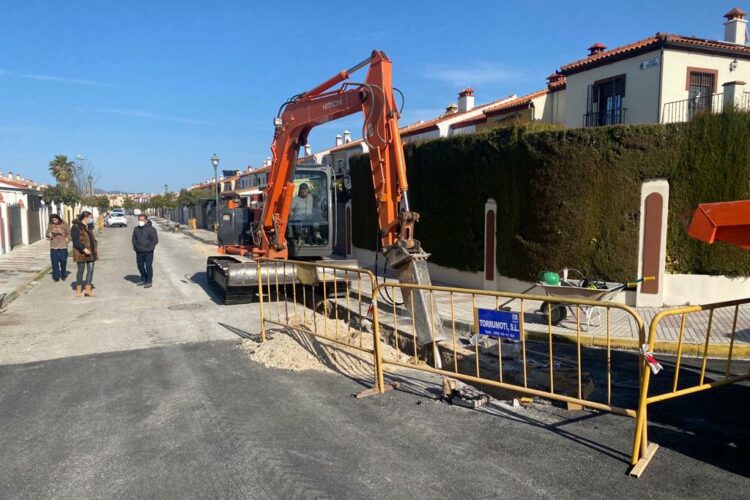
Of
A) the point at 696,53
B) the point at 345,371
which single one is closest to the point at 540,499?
the point at 345,371

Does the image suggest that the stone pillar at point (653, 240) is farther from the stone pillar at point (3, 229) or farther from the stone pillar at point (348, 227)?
the stone pillar at point (3, 229)

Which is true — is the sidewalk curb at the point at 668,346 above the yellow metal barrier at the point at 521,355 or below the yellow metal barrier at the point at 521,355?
below

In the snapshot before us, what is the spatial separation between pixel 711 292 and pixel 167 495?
32.2ft

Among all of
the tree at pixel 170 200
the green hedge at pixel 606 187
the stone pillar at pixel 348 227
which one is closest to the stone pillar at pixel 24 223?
the stone pillar at pixel 348 227

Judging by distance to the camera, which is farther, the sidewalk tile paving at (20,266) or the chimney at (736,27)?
the chimney at (736,27)

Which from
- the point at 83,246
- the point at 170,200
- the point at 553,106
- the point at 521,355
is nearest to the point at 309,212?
the point at 83,246

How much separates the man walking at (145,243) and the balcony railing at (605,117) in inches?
564

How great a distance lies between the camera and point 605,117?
18609mm

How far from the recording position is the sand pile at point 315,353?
21.1 feet

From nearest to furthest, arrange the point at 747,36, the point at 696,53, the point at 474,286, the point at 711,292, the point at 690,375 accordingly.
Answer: the point at 690,375, the point at 711,292, the point at 474,286, the point at 696,53, the point at 747,36

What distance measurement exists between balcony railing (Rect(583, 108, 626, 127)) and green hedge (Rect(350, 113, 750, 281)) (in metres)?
8.62

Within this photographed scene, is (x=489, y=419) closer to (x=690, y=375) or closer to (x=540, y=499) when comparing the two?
(x=540, y=499)

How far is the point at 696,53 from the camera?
16.8 m

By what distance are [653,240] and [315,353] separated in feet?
22.0
